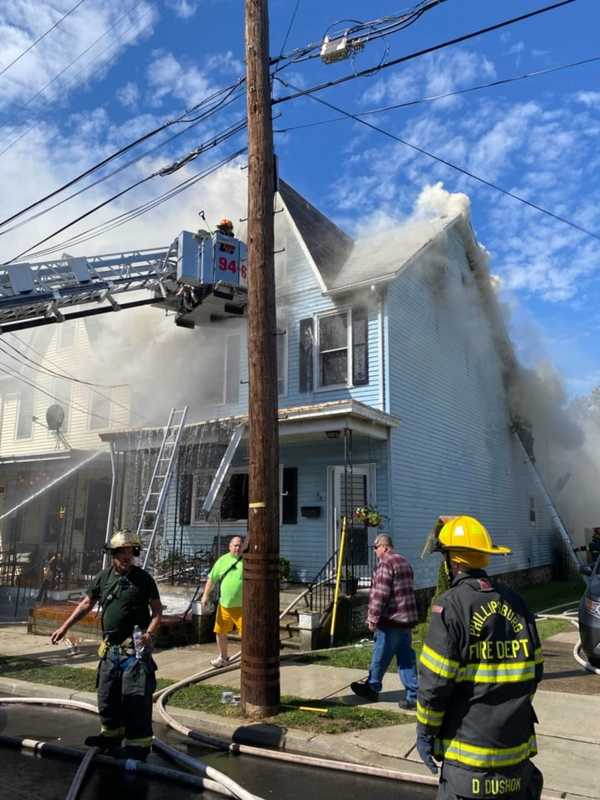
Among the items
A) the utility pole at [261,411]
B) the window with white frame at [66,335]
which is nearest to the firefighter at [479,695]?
the utility pole at [261,411]

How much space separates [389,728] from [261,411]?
307cm

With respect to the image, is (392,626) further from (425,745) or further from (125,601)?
(425,745)

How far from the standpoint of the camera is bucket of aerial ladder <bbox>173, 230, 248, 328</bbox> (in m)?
11.8

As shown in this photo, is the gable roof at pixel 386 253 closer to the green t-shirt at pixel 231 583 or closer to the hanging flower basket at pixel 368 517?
the hanging flower basket at pixel 368 517

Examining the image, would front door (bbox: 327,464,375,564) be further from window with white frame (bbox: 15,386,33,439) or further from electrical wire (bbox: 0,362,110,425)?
window with white frame (bbox: 15,386,33,439)

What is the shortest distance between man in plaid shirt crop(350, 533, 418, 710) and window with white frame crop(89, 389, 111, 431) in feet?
42.9

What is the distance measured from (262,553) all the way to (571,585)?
1586cm

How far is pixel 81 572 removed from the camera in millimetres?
15852

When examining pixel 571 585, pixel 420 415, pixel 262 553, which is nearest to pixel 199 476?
pixel 420 415

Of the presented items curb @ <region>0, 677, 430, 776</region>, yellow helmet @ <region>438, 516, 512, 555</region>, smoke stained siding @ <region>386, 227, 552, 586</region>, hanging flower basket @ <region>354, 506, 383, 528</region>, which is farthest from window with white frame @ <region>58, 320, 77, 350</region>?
yellow helmet @ <region>438, 516, 512, 555</region>

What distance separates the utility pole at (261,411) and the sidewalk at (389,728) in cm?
56

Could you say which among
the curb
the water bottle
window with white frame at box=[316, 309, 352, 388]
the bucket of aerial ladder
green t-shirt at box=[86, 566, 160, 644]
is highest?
the bucket of aerial ladder

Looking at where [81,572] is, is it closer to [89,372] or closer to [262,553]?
[89,372]

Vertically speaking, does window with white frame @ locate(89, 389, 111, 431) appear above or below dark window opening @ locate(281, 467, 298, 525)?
above
